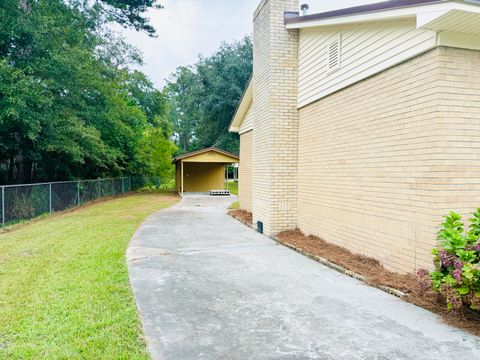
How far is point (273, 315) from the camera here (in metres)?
3.48

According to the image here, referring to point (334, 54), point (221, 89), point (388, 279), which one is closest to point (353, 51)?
point (334, 54)

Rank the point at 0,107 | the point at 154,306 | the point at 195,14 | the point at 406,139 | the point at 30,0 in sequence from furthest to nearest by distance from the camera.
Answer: the point at 195,14 → the point at 30,0 → the point at 0,107 → the point at 406,139 → the point at 154,306

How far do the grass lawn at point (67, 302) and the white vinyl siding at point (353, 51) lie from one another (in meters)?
4.86

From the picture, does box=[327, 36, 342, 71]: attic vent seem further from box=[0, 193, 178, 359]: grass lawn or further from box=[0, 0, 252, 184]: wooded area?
box=[0, 0, 252, 184]: wooded area

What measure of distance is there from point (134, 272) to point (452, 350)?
424 centimetres

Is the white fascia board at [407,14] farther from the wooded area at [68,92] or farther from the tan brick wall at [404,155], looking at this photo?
Answer: the wooded area at [68,92]

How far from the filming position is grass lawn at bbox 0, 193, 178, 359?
2.82m

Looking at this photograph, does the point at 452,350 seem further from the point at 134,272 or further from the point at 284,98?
the point at 284,98

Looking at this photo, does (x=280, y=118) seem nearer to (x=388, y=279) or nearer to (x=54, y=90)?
(x=388, y=279)

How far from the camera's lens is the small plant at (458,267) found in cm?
310

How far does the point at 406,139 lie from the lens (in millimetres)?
4434

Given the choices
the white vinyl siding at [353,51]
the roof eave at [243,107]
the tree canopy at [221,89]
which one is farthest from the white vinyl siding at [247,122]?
the tree canopy at [221,89]

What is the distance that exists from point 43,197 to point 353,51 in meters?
12.3

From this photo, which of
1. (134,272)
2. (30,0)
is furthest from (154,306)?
(30,0)
